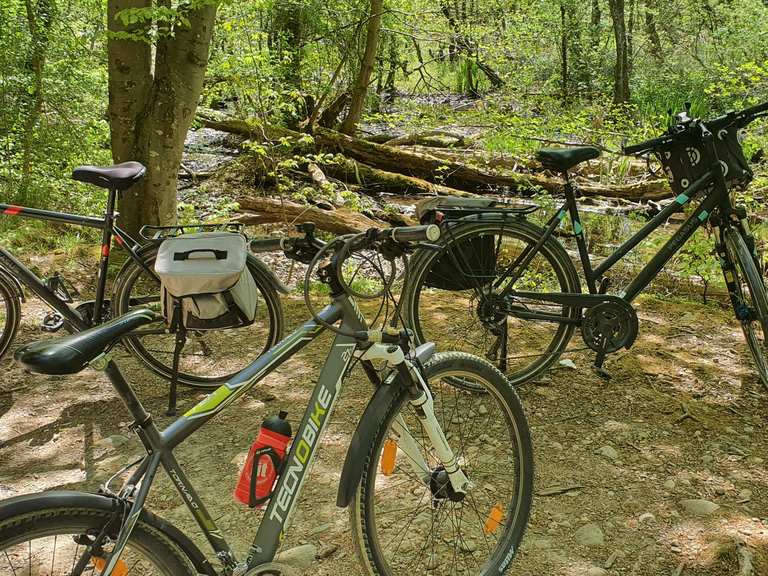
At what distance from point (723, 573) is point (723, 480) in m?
0.63

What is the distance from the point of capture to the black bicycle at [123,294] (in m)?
3.21

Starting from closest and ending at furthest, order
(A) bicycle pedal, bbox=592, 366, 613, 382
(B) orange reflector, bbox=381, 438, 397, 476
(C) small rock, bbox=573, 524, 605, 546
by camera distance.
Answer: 1. (B) orange reflector, bbox=381, 438, 397, 476
2. (C) small rock, bbox=573, 524, 605, 546
3. (A) bicycle pedal, bbox=592, 366, 613, 382

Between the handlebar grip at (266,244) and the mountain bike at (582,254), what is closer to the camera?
the handlebar grip at (266,244)

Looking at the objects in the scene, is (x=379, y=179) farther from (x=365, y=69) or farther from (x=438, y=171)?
(x=365, y=69)

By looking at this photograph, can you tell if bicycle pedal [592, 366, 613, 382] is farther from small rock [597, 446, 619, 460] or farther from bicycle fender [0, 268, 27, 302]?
bicycle fender [0, 268, 27, 302]

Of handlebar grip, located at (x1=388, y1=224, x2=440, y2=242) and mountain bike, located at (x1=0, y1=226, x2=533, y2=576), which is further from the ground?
handlebar grip, located at (x1=388, y1=224, x2=440, y2=242)

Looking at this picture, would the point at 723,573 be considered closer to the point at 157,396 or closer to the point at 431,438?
the point at 431,438

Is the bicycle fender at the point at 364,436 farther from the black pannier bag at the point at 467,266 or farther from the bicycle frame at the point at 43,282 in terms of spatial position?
the bicycle frame at the point at 43,282

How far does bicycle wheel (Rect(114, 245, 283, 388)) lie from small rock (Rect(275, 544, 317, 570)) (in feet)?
4.21

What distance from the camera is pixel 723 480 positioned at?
2699 mm

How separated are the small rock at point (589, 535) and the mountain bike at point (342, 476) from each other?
0.30 metres

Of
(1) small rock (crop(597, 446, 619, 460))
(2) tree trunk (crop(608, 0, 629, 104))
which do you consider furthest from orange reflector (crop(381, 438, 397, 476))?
(2) tree trunk (crop(608, 0, 629, 104))

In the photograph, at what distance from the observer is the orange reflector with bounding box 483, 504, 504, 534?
215 cm

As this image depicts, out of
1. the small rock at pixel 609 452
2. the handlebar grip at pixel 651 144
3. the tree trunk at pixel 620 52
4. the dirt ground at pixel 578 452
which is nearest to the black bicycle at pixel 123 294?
the dirt ground at pixel 578 452
